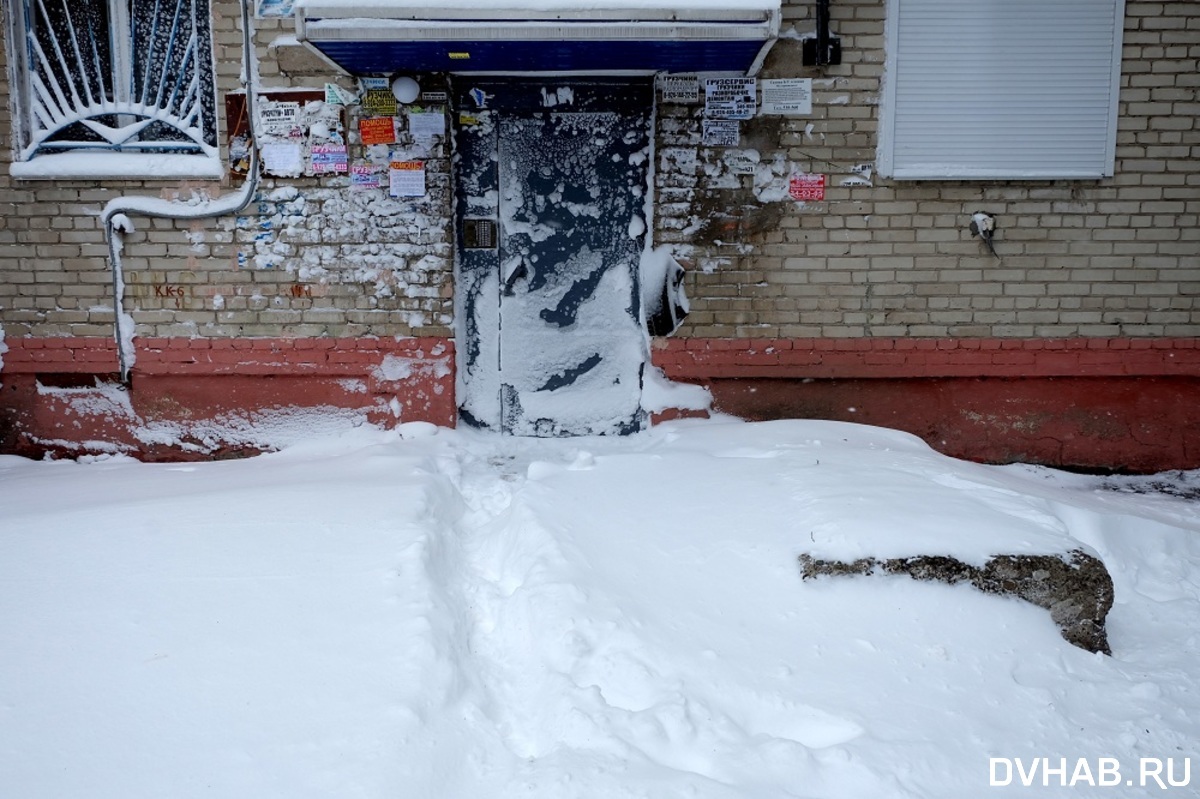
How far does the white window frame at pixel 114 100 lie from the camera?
4828mm

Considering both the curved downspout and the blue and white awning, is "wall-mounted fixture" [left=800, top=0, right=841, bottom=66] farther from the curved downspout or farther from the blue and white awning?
the curved downspout

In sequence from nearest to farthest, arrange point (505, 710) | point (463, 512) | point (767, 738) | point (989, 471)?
1. point (767, 738)
2. point (505, 710)
3. point (463, 512)
4. point (989, 471)

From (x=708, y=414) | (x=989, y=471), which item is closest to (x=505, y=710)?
(x=708, y=414)

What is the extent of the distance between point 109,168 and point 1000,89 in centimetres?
506

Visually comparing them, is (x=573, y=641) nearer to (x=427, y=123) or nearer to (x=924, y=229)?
(x=427, y=123)

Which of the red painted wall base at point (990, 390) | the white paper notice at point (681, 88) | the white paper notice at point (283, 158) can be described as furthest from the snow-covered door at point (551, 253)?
the white paper notice at point (283, 158)

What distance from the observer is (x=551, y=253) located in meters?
5.09

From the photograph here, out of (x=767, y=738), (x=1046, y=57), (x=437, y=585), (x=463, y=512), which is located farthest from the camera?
(x=1046, y=57)

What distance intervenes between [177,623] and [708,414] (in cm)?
309

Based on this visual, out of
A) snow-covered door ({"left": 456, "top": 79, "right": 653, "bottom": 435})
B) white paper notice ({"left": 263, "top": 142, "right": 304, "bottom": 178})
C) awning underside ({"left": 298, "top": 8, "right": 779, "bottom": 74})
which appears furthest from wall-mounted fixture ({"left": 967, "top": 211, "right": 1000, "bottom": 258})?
Answer: white paper notice ({"left": 263, "top": 142, "right": 304, "bottom": 178})

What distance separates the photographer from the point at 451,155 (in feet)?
16.0

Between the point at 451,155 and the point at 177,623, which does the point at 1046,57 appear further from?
the point at 177,623

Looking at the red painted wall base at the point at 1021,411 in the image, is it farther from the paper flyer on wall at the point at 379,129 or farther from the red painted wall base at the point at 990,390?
the paper flyer on wall at the point at 379,129

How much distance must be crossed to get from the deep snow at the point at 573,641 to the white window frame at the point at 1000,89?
1867 mm
